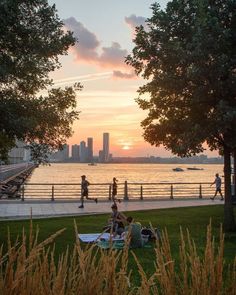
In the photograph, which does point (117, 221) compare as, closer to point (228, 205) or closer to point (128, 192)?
point (228, 205)

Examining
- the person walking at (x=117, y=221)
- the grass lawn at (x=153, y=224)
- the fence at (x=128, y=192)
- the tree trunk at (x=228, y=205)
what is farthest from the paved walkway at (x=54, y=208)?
the tree trunk at (x=228, y=205)

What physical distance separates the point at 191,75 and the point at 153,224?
6822 mm

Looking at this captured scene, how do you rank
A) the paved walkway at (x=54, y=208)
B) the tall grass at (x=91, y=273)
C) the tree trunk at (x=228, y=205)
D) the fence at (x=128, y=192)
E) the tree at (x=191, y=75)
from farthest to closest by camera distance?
the fence at (x=128, y=192)
the paved walkway at (x=54, y=208)
the tree trunk at (x=228, y=205)
the tree at (x=191, y=75)
the tall grass at (x=91, y=273)

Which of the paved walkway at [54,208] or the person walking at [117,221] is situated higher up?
the person walking at [117,221]

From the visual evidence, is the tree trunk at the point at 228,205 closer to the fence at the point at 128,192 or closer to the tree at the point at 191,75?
the tree at the point at 191,75

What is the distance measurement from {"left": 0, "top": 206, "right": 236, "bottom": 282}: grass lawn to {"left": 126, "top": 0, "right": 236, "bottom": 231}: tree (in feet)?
6.88

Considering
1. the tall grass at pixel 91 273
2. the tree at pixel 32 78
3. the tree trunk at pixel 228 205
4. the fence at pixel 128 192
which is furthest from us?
the fence at pixel 128 192

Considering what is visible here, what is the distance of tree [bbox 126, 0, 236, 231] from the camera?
52.0ft

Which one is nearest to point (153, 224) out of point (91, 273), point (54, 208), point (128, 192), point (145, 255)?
point (145, 255)

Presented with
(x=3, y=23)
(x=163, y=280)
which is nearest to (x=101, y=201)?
(x=3, y=23)

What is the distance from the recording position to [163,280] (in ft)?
10.0

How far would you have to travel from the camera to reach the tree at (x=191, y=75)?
52.0 ft

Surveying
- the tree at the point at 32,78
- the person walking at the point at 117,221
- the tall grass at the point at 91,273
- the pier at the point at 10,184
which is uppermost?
the tree at the point at 32,78

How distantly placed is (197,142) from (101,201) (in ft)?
49.3
